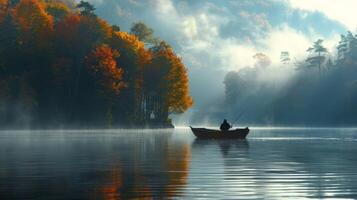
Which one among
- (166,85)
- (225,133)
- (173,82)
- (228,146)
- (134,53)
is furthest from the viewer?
(173,82)

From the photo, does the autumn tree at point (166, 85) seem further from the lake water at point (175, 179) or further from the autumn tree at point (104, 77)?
the lake water at point (175, 179)

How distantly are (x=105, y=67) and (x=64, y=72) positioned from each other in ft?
22.7

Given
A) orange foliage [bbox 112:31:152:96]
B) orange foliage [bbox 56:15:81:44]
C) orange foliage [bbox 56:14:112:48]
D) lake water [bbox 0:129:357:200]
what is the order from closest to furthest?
1. lake water [bbox 0:129:357:200]
2. orange foliage [bbox 56:15:81:44]
3. orange foliage [bbox 56:14:112:48]
4. orange foliage [bbox 112:31:152:96]

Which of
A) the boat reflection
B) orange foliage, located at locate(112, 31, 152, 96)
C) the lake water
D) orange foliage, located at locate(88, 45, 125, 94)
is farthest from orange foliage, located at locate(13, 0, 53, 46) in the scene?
the lake water

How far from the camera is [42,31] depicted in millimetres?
121812

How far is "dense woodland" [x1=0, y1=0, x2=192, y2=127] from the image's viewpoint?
374ft

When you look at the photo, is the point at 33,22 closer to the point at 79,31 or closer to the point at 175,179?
the point at 79,31

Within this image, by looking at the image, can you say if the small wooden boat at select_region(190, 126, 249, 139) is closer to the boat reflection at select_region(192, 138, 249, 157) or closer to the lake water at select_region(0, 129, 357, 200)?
the boat reflection at select_region(192, 138, 249, 157)

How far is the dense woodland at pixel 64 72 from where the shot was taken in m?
114

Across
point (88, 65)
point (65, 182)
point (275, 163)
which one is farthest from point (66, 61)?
point (65, 182)

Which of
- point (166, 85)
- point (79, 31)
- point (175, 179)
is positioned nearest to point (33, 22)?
point (79, 31)

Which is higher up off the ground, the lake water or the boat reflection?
the boat reflection

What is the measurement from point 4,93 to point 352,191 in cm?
9396

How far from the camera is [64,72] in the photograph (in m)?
119
